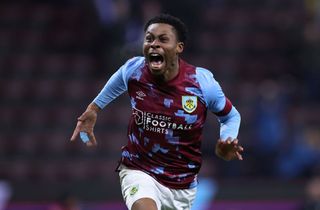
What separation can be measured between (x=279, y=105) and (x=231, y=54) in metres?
1.81

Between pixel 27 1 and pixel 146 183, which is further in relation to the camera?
pixel 27 1

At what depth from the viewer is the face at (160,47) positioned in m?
6.03

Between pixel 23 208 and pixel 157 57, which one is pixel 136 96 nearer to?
pixel 157 57

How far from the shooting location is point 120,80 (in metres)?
6.35

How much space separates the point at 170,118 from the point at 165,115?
4 centimetres

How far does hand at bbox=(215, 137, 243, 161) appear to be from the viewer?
5855 mm

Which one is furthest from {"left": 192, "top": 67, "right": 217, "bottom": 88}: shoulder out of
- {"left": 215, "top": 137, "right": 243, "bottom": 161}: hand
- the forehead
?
{"left": 215, "top": 137, "right": 243, "bottom": 161}: hand

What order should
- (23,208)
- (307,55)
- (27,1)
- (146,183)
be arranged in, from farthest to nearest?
(27,1), (307,55), (23,208), (146,183)

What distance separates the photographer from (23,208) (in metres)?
10.7

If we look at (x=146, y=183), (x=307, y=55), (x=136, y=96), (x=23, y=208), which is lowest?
(x=23, y=208)

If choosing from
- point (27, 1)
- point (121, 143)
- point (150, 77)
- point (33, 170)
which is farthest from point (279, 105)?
point (150, 77)

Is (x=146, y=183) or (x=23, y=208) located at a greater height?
(x=146, y=183)

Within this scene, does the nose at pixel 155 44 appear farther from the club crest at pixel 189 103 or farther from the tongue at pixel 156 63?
the club crest at pixel 189 103

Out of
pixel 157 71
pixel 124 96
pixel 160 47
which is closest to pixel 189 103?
pixel 157 71
